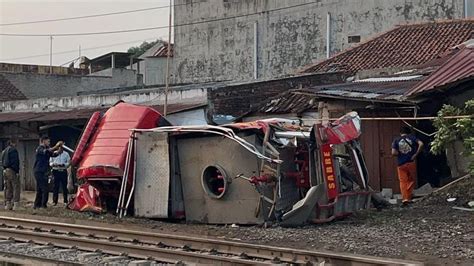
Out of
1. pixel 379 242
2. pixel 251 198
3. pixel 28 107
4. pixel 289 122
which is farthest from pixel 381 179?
pixel 28 107

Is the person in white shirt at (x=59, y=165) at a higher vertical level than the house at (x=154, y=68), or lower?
lower

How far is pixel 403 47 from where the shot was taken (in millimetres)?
31125

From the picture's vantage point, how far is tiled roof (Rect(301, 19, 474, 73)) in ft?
97.7

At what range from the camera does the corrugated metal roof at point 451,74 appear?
15695 millimetres

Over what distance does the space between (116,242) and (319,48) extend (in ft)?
88.8

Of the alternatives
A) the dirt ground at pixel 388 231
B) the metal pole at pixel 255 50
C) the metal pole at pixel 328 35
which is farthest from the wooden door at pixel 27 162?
the metal pole at pixel 328 35

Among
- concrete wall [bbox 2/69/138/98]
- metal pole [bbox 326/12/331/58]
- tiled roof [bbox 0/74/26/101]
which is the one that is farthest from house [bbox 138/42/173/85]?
metal pole [bbox 326/12/331/58]

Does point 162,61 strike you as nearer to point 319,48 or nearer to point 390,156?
point 319,48

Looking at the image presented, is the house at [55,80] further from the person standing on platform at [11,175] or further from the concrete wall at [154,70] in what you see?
the person standing on platform at [11,175]

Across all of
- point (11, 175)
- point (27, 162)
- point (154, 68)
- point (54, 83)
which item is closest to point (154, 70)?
point (154, 68)

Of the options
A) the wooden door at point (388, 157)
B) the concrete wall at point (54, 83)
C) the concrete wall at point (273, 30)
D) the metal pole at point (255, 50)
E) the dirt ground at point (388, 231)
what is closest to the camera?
the dirt ground at point (388, 231)

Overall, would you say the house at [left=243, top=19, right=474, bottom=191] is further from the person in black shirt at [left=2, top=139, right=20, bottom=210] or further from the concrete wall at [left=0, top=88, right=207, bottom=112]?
the person in black shirt at [left=2, top=139, right=20, bottom=210]

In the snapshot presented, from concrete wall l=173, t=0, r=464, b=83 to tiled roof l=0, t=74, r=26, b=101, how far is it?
33.9 ft

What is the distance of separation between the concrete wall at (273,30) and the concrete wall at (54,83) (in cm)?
532
